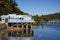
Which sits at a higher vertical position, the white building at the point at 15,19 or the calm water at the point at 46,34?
the white building at the point at 15,19

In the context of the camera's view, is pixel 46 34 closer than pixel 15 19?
Yes

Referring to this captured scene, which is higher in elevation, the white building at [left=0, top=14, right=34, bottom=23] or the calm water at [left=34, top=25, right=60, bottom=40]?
the white building at [left=0, top=14, right=34, bottom=23]

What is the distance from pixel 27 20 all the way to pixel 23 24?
6.00 feet

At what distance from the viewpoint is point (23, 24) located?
3027 inches

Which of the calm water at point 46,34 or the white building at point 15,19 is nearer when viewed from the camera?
the calm water at point 46,34

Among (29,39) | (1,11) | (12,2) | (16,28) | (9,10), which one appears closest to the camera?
(29,39)

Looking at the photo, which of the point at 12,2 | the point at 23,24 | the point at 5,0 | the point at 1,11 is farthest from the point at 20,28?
the point at 12,2

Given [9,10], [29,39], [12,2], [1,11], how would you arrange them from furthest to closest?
[12,2]
[9,10]
[1,11]
[29,39]

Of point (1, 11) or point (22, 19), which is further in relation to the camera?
point (1, 11)

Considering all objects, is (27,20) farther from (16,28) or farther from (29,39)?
(29,39)

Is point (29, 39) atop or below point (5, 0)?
below

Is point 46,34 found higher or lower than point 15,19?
lower

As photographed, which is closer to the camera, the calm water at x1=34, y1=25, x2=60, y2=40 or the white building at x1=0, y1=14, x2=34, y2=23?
the calm water at x1=34, y1=25, x2=60, y2=40

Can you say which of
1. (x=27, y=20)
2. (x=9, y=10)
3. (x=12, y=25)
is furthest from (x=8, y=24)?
(x=9, y=10)
